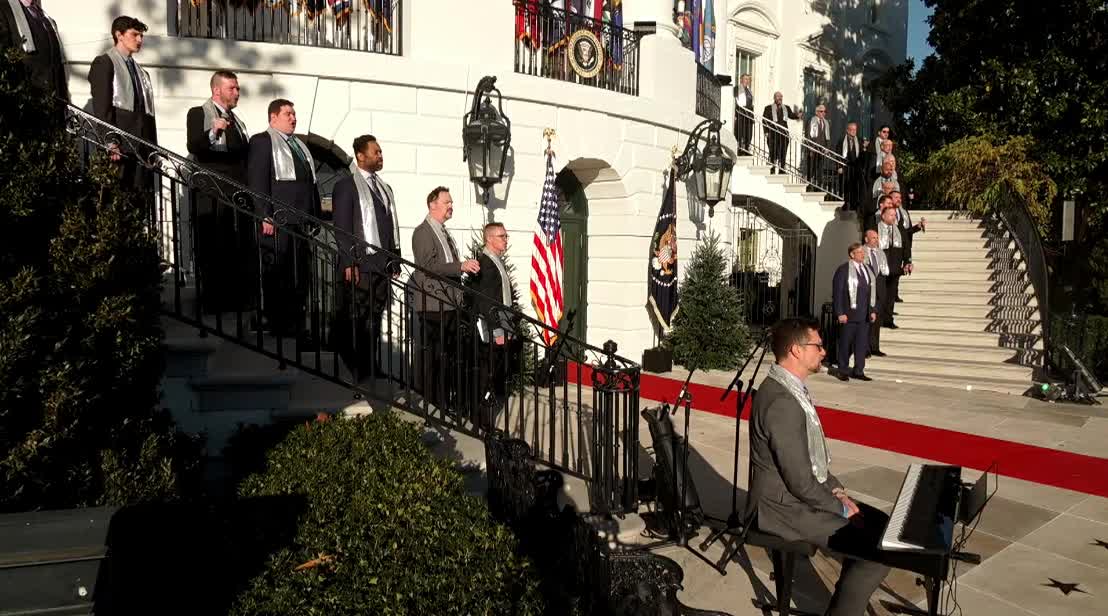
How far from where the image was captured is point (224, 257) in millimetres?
6156

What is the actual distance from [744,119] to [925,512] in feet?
48.2

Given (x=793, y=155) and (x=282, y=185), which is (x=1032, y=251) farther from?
(x=282, y=185)

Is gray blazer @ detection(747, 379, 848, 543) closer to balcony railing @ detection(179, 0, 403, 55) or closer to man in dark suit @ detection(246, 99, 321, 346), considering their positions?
man in dark suit @ detection(246, 99, 321, 346)

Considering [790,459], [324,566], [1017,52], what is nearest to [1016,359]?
[1017,52]

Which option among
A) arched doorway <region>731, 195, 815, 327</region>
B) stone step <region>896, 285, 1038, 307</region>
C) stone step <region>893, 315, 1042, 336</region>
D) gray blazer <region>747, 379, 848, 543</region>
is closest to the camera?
gray blazer <region>747, 379, 848, 543</region>

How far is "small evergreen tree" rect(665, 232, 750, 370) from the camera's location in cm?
1252

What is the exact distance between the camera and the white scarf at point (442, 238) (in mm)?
6654

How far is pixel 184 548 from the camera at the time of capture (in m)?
3.23

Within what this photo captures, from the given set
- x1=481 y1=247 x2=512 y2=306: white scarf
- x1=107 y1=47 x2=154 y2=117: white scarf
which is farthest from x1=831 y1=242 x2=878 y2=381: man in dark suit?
x1=107 y1=47 x2=154 y2=117: white scarf

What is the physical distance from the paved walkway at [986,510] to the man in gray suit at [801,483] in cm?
77

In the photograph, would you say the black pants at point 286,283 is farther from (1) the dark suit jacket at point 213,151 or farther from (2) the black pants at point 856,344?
(2) the black pants at point 856,344

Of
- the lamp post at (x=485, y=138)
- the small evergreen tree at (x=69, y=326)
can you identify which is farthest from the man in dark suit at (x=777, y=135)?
the small evergreen tree at (x=69, y=326)

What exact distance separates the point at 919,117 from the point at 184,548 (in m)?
20.1

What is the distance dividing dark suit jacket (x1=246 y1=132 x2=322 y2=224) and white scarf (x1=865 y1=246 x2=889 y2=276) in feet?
28.3
